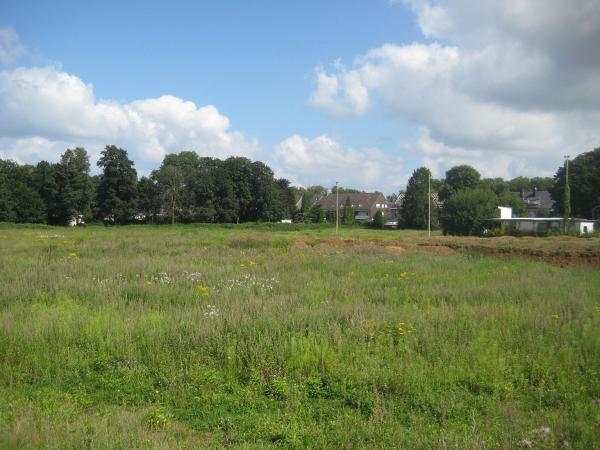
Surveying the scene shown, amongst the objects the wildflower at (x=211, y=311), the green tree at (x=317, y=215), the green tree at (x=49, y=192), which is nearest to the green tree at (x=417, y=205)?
the green tree at (x=317, y=215)

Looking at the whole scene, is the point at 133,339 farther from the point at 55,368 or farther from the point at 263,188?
the point at 263,188

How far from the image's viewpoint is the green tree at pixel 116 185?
230ft

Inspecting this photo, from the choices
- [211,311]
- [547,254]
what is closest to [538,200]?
[547,254]

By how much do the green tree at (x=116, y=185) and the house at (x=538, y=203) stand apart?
261 feet

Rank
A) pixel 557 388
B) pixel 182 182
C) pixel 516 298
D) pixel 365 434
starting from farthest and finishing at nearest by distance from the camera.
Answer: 1. pixel 182 182
2. pixel 516 298
3. pixel 557 388
4. pixel 365 434

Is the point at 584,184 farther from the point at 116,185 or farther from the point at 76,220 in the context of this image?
the point at 76,220

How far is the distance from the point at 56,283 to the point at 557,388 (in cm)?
1182

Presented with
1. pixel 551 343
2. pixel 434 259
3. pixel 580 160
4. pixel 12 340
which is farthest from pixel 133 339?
pixel 580 160

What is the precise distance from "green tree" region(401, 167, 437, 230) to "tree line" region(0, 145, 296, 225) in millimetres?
21172

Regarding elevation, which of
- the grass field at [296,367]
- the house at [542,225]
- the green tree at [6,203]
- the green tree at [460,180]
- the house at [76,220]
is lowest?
the grass field at [296,367]

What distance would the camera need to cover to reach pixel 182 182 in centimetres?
7681

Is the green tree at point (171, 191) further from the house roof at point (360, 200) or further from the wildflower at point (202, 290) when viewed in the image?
the wildflower at point (202, 290)

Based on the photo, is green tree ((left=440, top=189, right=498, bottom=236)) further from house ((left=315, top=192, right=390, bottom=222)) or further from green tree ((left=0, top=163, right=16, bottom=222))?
green tree ((left=0, top=163, right=16, bottom=222))

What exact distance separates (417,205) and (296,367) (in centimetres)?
7507
